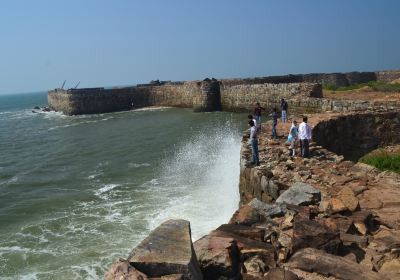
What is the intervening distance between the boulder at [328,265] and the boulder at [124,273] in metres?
1.76

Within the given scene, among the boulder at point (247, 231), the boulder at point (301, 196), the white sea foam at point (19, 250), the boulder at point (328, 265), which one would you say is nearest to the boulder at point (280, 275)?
the boulder at point (328, 265)

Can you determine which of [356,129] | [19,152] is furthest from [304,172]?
[19,152]

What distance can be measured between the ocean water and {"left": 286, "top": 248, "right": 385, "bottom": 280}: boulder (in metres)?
5.18

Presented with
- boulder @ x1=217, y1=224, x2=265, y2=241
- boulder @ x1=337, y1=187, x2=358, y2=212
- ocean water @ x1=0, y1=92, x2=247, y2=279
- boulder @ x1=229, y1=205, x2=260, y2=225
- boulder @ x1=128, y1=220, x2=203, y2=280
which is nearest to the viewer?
boulder @ x1=128, y1=220, x2=203, y2=280

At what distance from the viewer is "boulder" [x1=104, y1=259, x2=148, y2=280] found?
424 centimetres

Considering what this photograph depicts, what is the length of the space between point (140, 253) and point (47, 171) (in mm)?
16788

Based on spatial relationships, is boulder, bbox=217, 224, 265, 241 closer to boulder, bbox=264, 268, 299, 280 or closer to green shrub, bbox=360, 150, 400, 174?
boulder, bbox=264, 268, 299, 280

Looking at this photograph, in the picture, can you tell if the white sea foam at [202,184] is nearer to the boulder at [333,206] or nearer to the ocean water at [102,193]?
the ocean water at [102,193]

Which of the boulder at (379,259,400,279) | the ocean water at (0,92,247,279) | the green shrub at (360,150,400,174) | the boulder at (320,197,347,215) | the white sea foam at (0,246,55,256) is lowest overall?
the white sea foam at (0,246,55,256)

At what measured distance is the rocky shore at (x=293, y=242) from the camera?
4.64m

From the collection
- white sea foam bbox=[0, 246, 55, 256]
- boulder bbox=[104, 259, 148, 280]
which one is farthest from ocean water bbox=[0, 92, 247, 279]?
boulder bbox=[104, 259, 148, 280]

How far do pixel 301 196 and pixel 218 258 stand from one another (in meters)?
2.67

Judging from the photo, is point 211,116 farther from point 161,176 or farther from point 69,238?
point 69,238

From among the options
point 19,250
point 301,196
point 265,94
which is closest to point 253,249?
point 301,196
